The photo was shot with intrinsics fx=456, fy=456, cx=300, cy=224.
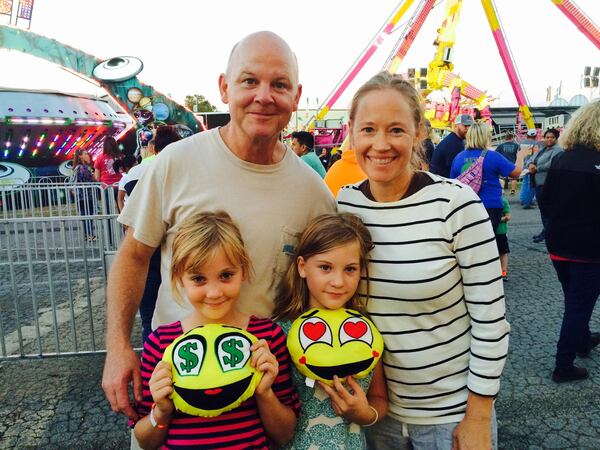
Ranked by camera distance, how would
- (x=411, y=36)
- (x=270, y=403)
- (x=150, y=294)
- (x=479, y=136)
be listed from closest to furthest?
(x=270, y=403), (x=150, y=294), (x=479, y=136), (x=411, y=36)

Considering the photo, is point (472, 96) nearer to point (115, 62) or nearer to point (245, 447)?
point (115, 62)

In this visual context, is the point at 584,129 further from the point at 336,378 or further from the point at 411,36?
the point at 411,36

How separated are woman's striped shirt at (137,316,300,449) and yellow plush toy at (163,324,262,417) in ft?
0.33

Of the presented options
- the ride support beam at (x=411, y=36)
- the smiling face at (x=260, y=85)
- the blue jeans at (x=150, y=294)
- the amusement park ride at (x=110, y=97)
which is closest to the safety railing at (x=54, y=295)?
the blue jeans at (x=150, y=294)

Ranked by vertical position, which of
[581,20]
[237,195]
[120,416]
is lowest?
[120,416]

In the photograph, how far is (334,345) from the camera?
1.39m

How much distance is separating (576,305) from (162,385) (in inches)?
121

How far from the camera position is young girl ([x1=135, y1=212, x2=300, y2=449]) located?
4.49ft

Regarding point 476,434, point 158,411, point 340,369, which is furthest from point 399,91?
point 158,411

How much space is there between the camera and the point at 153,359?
146 cm

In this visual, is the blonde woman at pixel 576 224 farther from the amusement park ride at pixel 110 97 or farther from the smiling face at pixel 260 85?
the amusement park ride at pixel 110 97

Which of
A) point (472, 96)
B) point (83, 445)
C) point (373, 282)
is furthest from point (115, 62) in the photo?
point (373, 282)

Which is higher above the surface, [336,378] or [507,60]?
[507,60]

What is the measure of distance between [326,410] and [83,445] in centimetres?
199
